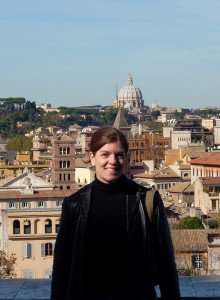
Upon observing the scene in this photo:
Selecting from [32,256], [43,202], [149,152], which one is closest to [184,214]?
[43,202]

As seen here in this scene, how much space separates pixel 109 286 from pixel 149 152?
201 feet

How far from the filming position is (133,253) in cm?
286

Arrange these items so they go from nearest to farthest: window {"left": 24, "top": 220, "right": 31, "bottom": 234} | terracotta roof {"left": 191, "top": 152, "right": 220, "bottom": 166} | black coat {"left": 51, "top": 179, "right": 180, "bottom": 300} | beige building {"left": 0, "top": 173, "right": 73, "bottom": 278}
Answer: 1. black coat {"left": 51, "top": 179, "right": 180, "bottom": 300}
2. beige building {"left": 0, "top": 173, "right": 73, "bottom": 278}
3. window {"left": 24, "top": 220, "right": 31, "bottom": 234}
4. terracotta roof {"left": 191, "top": 152, "right": 220, "bottom": 166}

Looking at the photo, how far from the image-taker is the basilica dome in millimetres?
125438

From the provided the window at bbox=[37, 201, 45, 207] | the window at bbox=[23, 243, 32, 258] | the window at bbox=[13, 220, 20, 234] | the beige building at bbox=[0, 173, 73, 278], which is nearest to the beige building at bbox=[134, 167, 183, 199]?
the window at bbox=[37, 201, 45, 207]

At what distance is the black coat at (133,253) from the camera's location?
2.84 meters

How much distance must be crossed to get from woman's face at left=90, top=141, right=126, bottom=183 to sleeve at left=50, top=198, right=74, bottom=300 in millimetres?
123

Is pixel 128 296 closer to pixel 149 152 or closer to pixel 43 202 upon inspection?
pixel 43 202

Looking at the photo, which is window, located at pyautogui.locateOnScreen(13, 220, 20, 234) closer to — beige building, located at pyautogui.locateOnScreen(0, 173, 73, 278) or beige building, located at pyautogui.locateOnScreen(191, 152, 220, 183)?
beige building, located at pyautogui.locateOnScreen(0, 173, 73, 278)

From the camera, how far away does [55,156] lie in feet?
127

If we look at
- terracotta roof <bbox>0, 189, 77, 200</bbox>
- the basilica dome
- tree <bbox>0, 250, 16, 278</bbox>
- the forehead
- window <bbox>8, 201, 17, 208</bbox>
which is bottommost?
tree <bbox>0, 250, 16, 278</bbox>

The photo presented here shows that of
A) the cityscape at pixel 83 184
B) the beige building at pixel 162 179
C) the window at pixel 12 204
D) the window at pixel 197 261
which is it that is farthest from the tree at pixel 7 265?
the beige building at pixel 162 179

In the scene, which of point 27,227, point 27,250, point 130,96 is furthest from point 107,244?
point 130,96

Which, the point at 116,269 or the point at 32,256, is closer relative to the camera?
the point at 116,269
